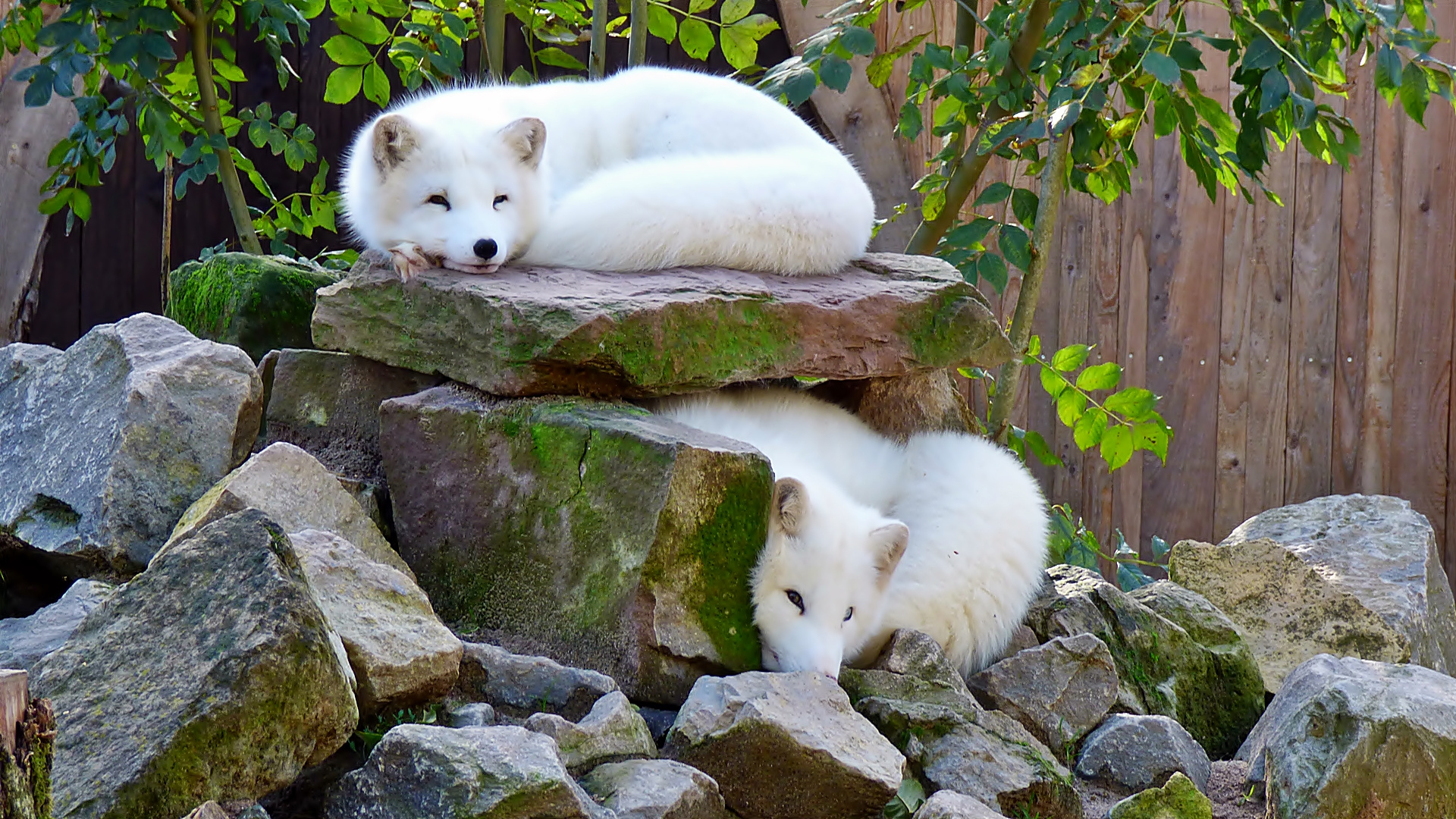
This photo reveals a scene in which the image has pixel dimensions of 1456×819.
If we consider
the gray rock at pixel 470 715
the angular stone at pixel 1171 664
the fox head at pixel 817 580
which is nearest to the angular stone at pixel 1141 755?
the angular stone at pixel 1171 664

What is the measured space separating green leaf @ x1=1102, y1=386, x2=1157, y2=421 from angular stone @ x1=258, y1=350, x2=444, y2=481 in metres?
1.99

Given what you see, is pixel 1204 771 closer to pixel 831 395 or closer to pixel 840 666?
pixel 840 666

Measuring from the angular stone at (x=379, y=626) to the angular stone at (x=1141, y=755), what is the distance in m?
1.25

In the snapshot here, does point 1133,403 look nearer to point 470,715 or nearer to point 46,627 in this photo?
point 470,715

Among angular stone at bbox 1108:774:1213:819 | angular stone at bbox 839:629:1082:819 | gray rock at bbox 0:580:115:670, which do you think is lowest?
angular stone at bbox 1108:774:1213:819

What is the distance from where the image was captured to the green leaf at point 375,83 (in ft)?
13.0

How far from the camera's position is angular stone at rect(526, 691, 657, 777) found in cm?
200

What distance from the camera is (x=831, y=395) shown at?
3.53 metres

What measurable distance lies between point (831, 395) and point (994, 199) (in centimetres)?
76

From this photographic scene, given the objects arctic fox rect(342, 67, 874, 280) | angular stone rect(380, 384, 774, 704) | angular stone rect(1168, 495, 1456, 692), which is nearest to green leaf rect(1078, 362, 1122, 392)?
angular stone rect(1168, 495, 1456, 692)

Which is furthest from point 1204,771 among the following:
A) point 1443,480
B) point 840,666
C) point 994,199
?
point 1443,480

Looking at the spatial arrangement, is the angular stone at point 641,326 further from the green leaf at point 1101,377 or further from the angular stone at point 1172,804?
the angular stone at point 1172,804

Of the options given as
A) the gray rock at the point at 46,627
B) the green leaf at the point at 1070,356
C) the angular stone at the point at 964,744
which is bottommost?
the angular stone at the point at 964,744

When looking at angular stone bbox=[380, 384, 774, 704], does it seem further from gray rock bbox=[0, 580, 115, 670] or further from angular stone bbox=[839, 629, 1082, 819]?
gray rock bbox=[0, 580, 115, 670]
